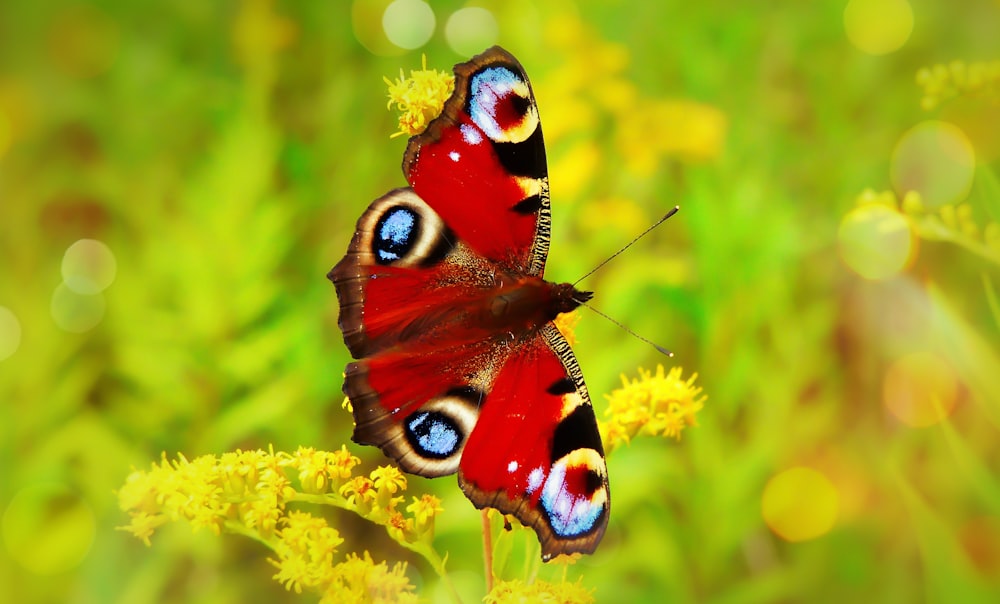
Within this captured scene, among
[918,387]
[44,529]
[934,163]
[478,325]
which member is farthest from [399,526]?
[934,163]

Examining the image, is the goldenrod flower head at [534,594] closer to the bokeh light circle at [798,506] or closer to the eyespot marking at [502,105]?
the eyespot marking at [502,105]

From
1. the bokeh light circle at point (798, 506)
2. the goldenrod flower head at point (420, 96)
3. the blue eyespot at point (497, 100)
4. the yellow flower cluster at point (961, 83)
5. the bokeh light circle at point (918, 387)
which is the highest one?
the goldenrod flower head at point (420, 96)

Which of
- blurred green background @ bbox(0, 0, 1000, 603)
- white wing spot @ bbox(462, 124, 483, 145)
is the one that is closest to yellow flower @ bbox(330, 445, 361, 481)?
white wing spot @ bbox(462, 124, 483, 145)

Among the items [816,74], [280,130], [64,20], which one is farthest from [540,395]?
[64,20]

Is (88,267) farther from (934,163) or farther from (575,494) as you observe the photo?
(934,163)

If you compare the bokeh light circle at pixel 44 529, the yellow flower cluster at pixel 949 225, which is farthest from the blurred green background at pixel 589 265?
the yellow flower cluster at pixel 949 225

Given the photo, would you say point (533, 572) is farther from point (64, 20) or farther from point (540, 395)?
point (64, 20)
